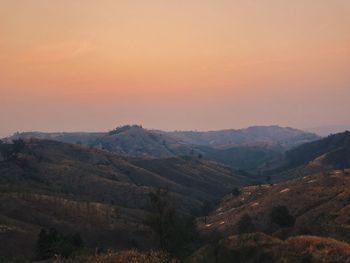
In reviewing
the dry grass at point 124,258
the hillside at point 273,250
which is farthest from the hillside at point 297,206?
the dry grass at point 124,258

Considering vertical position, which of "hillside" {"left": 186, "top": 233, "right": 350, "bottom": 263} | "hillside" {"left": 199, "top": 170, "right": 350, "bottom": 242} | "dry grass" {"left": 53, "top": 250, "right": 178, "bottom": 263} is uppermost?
"dry grass" {"left": 53, "top": 250, "right": 178, "bottom": 263}

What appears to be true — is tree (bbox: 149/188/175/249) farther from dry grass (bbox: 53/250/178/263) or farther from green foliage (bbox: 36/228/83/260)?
dry grass (bbox: 53/250/178/263)

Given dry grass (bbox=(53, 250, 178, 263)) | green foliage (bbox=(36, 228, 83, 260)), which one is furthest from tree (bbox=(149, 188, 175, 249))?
dry grass (bbox=(53, 250, 178, 263))

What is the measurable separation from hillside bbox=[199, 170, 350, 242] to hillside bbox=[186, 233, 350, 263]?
157 ft

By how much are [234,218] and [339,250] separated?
376 ft

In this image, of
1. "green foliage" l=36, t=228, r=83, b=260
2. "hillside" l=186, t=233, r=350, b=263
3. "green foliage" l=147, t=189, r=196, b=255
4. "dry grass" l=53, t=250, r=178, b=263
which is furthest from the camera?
"green foliage" l=147, t=189, r=196, b=255

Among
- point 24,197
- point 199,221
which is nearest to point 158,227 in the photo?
point 24,197

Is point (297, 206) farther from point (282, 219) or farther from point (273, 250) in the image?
point (273, 250)

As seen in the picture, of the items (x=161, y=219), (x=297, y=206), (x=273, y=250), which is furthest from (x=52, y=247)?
(x=297, y=206)

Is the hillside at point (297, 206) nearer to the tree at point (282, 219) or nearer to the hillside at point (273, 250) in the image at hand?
the tree at point (282, 219)

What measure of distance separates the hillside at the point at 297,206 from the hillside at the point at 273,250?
47.7m

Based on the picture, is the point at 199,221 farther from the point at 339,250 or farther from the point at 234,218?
the point at 339,250

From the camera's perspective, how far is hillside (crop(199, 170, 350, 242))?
11388 centimetres

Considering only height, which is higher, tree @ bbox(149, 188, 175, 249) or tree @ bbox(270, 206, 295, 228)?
tree @ bbox(149, 188, 175, 249)
